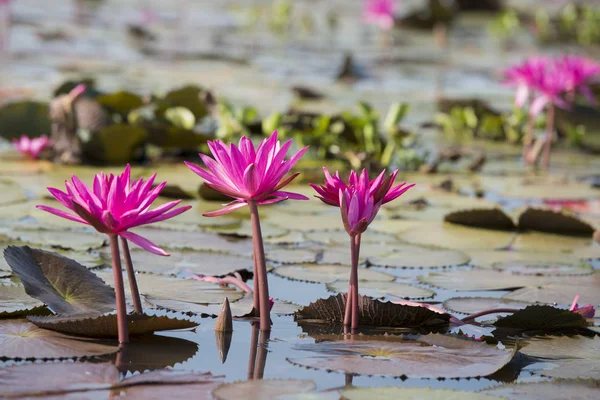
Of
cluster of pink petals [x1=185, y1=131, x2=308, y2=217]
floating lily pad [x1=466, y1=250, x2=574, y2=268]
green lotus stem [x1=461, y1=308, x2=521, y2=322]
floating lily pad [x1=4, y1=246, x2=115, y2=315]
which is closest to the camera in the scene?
cluster of pink petals [x1=185, y1=131, x2=308, y2=217]

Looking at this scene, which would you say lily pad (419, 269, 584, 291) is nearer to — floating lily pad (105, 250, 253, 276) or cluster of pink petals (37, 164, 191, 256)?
floating lily pad (105, 250, 253, 276)

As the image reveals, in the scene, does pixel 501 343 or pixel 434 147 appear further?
pixel 434 147

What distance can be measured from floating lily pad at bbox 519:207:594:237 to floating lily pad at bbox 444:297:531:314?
923 millimetres

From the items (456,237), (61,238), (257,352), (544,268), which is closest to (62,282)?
(257,352)

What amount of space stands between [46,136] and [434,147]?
199 cm

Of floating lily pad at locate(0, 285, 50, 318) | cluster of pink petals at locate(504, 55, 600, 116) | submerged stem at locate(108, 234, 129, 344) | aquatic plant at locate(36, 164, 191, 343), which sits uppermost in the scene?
cluster of pink petals at locate(504, 55, 600, 116)

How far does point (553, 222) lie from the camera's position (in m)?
3.14

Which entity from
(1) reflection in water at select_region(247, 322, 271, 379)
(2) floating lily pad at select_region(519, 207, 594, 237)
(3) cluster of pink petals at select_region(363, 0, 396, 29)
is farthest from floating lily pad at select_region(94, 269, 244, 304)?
(3) cluster of pink petals at select_region(363, 0, 396, 29)

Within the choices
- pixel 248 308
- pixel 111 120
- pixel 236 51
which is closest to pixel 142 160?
pixel 111 120

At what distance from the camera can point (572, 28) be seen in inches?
407

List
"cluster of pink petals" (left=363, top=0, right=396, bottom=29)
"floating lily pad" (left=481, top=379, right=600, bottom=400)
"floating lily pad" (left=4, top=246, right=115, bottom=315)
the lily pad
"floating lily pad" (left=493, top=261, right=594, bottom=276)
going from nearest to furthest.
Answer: "floating lily pad" (left=481, top=379, right=600, bottom=400)
"floating lily pad" (left=4, top=246, right=115, bottom=315)
the lily pad
"floating lily pad" (left=493, top=261, right=594, bottom=276)
"cluster of pink petals" (left=363, top=0, right=396, bottom=29)

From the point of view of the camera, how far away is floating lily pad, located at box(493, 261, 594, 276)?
257cm

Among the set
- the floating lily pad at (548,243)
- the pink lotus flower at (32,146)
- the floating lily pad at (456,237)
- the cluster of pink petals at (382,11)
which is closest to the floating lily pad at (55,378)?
the floating lily pad at (456,237)

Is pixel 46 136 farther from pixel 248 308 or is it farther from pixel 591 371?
pixel 591 371
